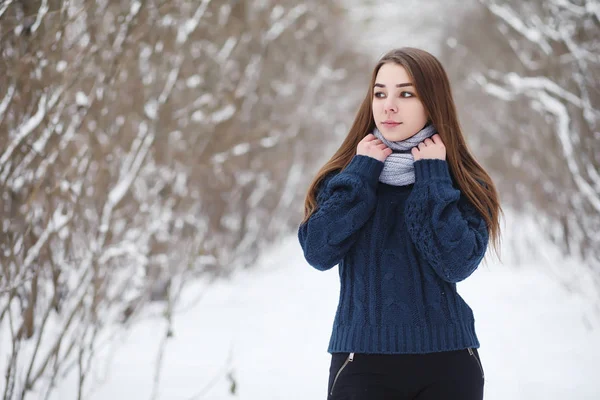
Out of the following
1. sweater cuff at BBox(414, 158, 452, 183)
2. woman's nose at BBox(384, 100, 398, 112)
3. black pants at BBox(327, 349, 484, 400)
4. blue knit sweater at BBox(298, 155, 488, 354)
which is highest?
woman's nose at BBox(384, 100, 398, 112)

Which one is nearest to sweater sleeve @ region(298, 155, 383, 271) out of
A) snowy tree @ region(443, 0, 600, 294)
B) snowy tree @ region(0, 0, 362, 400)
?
snowy tree @ region(0, 0, 362, 400)

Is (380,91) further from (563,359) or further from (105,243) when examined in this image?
(563,359)

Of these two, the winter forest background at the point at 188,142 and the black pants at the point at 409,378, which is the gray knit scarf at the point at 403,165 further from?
the winter forest background at the point at 188,142

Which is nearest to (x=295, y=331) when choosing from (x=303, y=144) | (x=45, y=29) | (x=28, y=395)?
(x=28, y=395)

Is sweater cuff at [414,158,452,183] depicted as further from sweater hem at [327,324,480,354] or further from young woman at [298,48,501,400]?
sweater hem at [327,324,480,354]

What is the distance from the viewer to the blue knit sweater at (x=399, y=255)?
150 centimetres

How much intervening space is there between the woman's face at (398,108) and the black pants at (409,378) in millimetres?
571

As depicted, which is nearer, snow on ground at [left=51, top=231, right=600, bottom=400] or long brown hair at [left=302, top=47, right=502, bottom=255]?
long brown hair at [left=302, top=47, right=502, bottom=255]

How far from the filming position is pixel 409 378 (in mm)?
1503

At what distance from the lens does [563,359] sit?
13.7 ft

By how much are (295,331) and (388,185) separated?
364cm

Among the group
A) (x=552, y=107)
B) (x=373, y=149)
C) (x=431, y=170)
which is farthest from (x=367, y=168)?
(x=552, y=107)

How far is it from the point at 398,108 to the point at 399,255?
381mm

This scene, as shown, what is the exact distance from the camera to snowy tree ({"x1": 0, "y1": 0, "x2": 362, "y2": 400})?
279 centimetres
